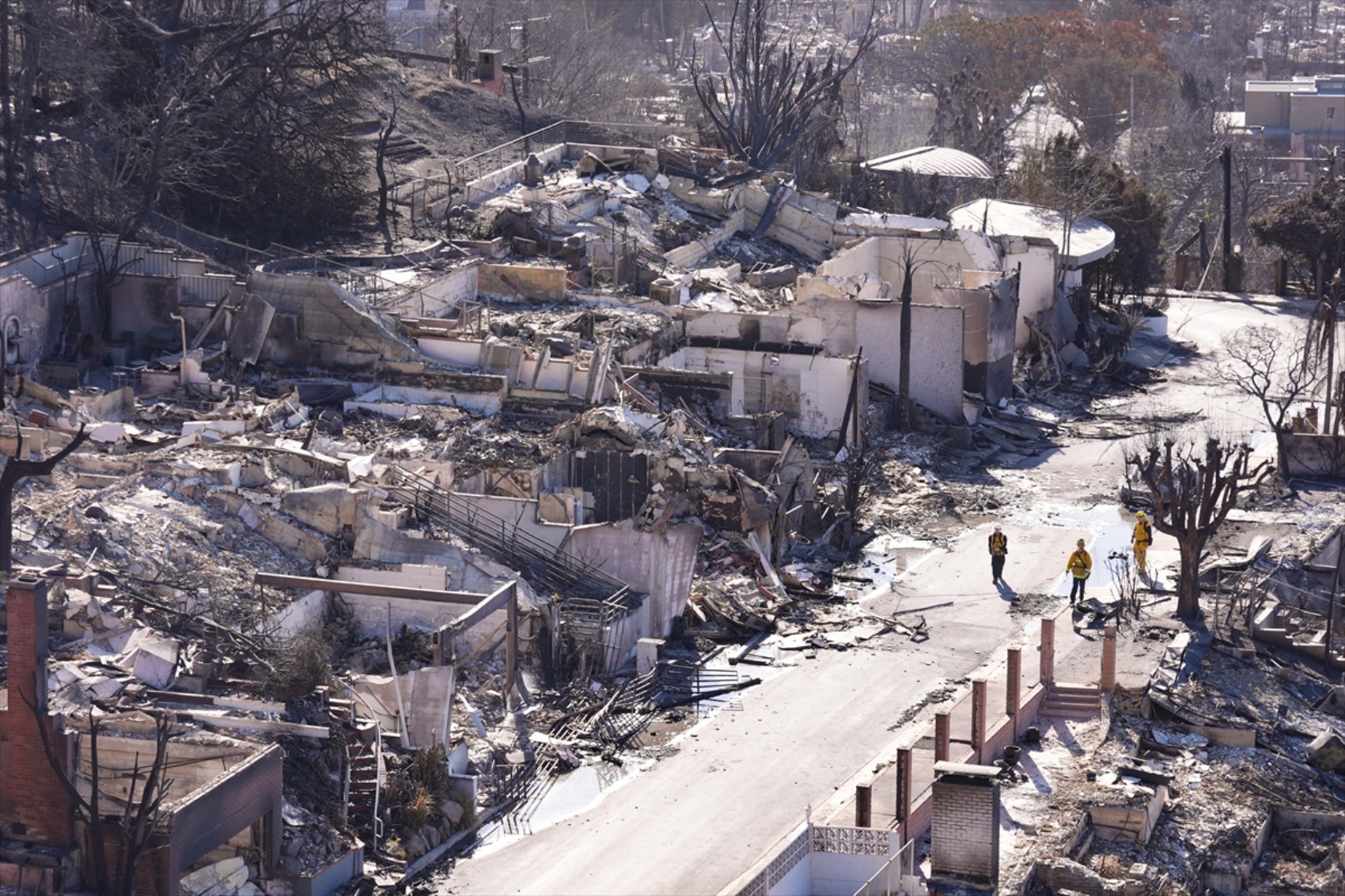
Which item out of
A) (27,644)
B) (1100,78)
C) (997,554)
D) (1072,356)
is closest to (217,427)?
(997,554)

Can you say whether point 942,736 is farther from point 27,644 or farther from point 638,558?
point 27,644

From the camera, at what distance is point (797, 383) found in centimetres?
3812

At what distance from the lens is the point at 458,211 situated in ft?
150

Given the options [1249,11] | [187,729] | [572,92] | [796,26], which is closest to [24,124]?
[187,729]

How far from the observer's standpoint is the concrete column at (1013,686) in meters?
26.1

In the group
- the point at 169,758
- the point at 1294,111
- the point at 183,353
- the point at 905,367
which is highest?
the point at 1294,111

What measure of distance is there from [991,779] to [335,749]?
6.40 m

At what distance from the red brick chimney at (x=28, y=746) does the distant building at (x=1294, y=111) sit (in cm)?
7711

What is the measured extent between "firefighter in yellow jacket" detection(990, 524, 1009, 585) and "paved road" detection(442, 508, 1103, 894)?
20 centimetres

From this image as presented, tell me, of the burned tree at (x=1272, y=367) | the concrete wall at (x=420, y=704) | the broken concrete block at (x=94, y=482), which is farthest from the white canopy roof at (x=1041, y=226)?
the concrete wall at (x=420, y=704)

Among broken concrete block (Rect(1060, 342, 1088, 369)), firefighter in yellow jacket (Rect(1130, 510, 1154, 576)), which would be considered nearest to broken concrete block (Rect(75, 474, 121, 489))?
firefighter in yellow jacket (Rect(1130, 510, 1154, 576))

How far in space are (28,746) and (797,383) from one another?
20.1 metres

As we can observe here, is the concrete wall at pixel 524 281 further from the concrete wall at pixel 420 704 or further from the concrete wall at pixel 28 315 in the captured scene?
the concrete wall at pixel 420 704

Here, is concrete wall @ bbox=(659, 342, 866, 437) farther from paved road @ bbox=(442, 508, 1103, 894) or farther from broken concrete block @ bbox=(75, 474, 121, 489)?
broken concrete block @ bbox=(75, 474, 121, 489)
